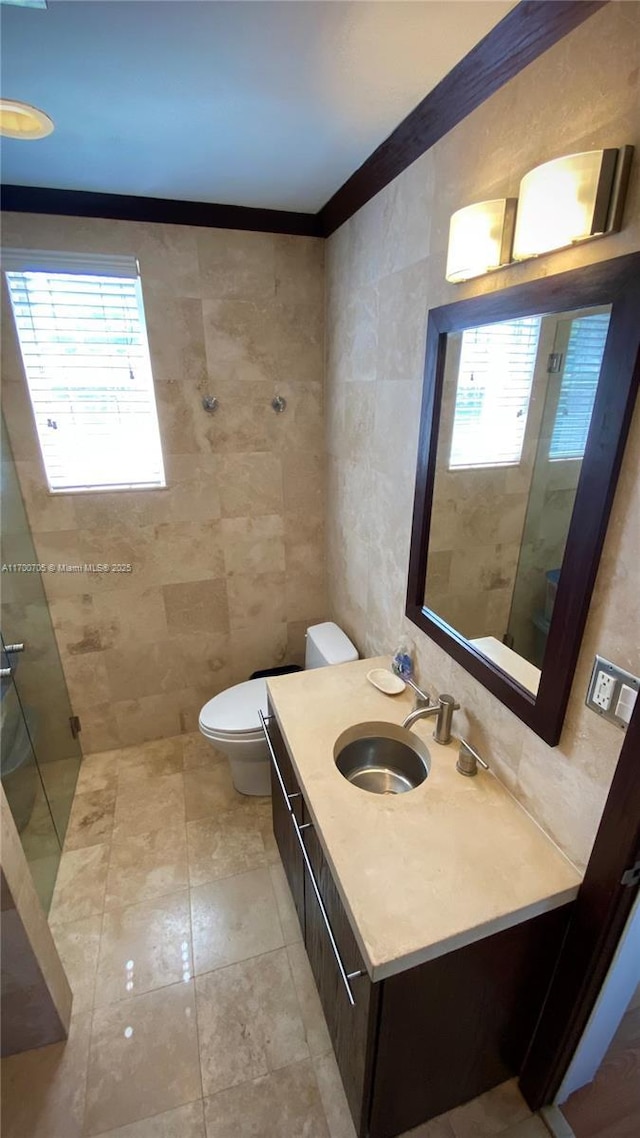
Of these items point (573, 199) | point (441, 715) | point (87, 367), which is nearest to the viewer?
point (573, 199)

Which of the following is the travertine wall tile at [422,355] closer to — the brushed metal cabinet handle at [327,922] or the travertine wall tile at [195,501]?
the travertine wall tile at [195,501]

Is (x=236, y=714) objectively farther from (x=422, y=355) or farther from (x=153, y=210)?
(x=153, y=210)

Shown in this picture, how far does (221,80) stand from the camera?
1177 mm

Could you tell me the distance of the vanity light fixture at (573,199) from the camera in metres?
0.79

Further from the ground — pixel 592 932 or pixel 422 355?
pixel 422 355

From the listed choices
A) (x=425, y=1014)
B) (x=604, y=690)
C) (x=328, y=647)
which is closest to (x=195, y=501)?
(x=328, y=647)

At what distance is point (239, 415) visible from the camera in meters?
2.27

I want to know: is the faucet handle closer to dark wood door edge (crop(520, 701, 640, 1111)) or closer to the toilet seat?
dark wood door edge (crop(520, 701, 640, 1111))

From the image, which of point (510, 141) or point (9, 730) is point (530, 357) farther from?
point (9, 730)

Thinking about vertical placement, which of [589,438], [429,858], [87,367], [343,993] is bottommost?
[343,993]

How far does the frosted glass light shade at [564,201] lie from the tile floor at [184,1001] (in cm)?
215

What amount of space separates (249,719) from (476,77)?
86.3 inches

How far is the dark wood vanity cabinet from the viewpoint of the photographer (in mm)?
1022

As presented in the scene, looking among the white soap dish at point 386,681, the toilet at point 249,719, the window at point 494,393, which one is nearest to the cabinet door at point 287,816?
the toilet at point 249,719
